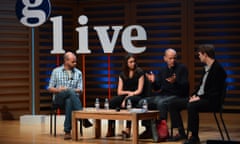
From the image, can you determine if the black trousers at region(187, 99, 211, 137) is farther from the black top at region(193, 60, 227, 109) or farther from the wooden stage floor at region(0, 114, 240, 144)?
the wooden stage floor at region(0, 114, 240, 144)

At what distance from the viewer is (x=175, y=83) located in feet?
22.9

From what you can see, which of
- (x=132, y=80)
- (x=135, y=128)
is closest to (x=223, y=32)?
(x=132, y=80)

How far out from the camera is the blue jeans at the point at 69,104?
710 cm

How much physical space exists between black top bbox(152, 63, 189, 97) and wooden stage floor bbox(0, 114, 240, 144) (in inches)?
27.3

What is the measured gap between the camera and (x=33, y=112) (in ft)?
30.7

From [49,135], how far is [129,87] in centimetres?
137

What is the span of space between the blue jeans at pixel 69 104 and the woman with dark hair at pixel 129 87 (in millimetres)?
490

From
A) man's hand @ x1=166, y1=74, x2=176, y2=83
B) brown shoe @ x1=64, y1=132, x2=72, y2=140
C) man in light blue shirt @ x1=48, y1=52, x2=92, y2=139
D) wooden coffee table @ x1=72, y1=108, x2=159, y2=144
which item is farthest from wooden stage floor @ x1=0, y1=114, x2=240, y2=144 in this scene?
man's hand @ x1=166, y1=74, x2=176, y2=83

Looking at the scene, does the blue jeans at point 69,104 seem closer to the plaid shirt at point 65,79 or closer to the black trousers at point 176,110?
the plaid shirt at point 65,79

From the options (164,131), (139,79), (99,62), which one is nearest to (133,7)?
(99,62)

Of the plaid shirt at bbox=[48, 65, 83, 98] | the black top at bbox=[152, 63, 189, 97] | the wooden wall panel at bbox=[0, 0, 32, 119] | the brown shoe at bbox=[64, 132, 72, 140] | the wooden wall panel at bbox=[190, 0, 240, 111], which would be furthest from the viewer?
the wooden wall panel at bbox=[0, 0, 32, 119]

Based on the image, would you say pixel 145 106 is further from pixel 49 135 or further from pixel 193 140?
pixel 49 135

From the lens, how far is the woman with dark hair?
23.1 feet

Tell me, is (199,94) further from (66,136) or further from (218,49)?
(218,49)
